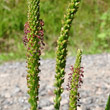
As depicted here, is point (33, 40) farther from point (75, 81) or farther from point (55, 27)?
point (55, 27)

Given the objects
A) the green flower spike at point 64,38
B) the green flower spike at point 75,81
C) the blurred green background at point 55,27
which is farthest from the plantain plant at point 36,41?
the blurred green background at point 55,27

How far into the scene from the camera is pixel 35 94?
47.7 inches

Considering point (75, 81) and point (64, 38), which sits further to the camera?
point (75, 81)

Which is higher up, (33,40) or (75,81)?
(33,40)

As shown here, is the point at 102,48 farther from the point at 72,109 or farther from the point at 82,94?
the point at 72,109

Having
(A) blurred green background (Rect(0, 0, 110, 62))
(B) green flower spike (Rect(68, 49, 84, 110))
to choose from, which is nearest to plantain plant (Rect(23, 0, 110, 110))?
(B) green flower spike (Rect(68, 49, 84, 110))

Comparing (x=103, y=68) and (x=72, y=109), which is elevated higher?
(x=103, y=68)

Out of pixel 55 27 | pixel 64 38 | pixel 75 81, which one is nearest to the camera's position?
pixel 64 38

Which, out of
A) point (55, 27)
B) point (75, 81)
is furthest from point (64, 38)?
point (55, 27)

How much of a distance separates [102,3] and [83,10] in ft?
3.97

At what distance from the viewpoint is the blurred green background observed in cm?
902

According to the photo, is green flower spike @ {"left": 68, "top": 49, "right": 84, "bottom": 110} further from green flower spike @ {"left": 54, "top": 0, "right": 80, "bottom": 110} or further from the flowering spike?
green flower spike @ {"left": 54, "top": 0, "right": 80, "bottom": 110}

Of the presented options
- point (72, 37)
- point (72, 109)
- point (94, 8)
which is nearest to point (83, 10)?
point (94, 8)

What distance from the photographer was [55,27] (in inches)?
376
